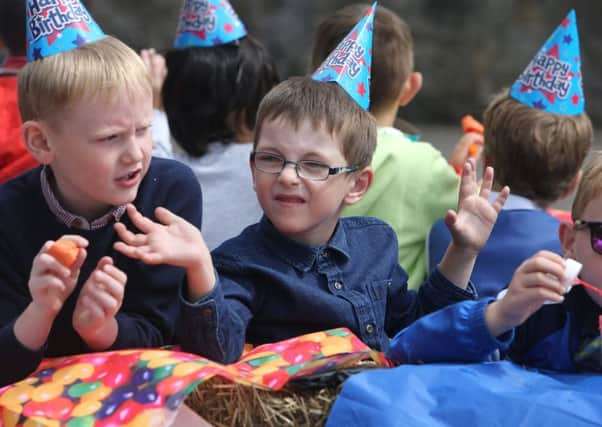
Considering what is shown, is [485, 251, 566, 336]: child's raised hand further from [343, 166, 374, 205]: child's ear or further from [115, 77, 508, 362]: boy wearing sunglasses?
[343, 166, 374, 205]: child's ear

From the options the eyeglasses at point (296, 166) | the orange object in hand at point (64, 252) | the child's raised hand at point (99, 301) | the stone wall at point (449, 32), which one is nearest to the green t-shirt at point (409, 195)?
the eyeglasses at point (296, 166)

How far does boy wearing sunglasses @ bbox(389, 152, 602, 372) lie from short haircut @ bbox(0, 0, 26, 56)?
1.71 meters

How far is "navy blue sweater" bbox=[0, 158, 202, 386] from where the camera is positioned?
2088 millimetres

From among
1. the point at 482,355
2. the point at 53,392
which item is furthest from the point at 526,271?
the point at 53,392

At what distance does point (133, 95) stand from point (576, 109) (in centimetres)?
139

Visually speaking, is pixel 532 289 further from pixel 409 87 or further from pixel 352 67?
pixel 409 87

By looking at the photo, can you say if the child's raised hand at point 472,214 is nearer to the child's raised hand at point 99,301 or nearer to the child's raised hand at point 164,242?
the child's raised hand at point 164,242

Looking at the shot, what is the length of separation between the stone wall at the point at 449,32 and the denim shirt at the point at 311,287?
6.14 meters

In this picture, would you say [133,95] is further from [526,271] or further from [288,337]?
[526,271]

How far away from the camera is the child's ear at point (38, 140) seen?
206 centimetres

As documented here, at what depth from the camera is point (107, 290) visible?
186 cm

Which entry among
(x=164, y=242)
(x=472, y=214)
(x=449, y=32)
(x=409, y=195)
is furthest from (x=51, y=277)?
(x=449, y=32)

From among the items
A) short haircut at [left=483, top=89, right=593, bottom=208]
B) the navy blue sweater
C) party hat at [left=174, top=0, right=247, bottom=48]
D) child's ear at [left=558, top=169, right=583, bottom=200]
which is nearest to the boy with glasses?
the navy blue sweater

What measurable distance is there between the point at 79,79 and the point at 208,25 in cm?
133
